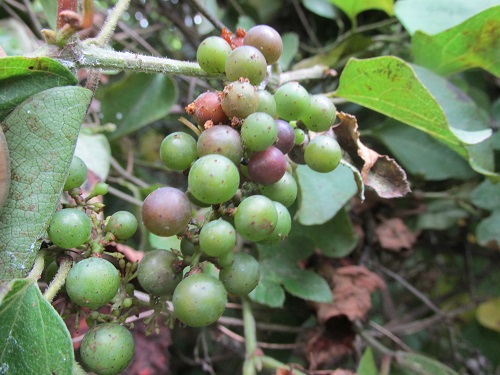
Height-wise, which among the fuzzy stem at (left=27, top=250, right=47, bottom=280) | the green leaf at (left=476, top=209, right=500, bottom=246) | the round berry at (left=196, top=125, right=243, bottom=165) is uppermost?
the round berry at (left=196, top=125, right=243, bottom=165)

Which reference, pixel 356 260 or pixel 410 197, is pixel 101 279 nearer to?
pixel 356 260

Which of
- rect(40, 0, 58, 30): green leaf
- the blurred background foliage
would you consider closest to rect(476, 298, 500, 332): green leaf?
the blurred background foliage

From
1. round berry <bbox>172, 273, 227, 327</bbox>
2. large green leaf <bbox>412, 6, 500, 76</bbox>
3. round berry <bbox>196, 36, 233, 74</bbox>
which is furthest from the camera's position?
large green leaf <bbox>412, 6, 500, 76</bbox>

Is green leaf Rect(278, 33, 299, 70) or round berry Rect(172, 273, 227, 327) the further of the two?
green leaf Rect(278, 33, 299, 70)

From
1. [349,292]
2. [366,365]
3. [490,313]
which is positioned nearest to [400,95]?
[349,292]

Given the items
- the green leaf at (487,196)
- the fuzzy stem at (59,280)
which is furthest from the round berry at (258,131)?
the green leaf at (487,196)

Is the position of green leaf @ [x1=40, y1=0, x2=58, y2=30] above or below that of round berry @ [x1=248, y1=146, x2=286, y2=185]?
above

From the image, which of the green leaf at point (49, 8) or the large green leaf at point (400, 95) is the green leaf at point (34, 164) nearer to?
the large green leaf at point (400, 95)

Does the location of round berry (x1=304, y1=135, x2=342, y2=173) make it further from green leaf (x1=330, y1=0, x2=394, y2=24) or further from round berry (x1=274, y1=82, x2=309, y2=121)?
green leaf (x1=330, y1=0, x2=394, y2=24)
